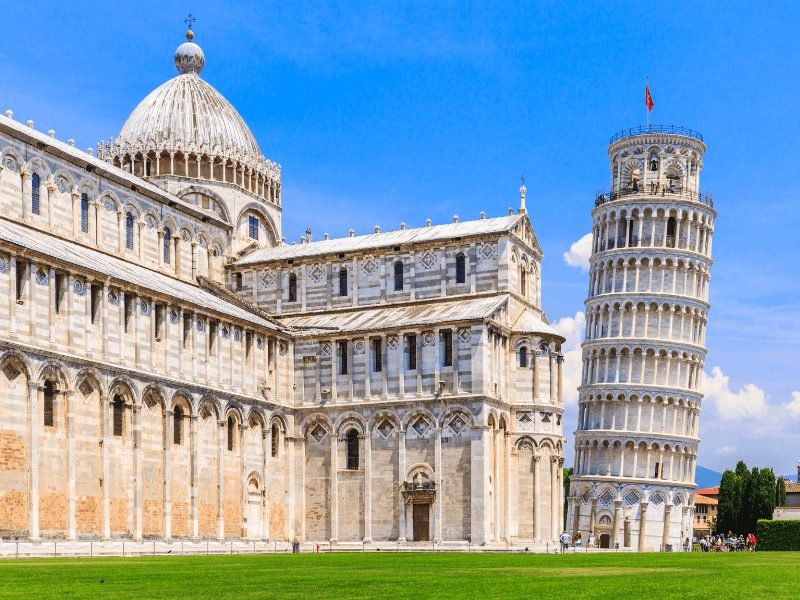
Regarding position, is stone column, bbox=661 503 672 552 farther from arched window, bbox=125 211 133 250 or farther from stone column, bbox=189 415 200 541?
arched window, bbox=125 211 133 250

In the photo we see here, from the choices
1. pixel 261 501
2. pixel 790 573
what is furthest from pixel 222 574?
pixel 261 501

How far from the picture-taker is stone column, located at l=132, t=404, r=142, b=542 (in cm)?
5612

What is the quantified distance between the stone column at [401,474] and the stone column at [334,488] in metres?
3.86

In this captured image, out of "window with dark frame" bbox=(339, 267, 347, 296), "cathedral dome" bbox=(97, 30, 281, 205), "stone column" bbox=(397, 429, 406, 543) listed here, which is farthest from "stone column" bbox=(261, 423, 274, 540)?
"cathedral dome" bbox=(97, 30, 281, 205)

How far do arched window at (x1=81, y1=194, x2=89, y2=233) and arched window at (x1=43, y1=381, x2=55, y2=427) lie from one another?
15.2 meters

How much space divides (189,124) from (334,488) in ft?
89.2

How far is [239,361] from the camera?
6619cm

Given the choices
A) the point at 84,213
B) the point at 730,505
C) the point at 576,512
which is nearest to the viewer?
the point at 84,213

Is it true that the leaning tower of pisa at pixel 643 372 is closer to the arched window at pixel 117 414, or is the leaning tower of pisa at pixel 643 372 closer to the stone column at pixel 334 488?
the stone column at pixel 334 488

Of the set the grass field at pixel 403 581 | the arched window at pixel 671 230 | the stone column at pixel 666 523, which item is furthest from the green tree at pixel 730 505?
the grass field at pixel 403 581

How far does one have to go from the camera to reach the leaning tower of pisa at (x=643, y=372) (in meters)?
108

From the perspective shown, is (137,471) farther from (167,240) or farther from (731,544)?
(731,544)

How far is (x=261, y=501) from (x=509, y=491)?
45.5ft

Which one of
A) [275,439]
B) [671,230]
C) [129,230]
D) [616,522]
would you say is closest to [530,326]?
[275,439]
